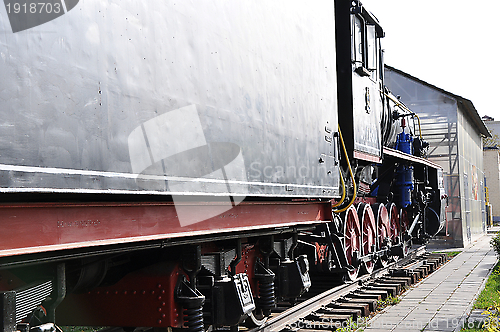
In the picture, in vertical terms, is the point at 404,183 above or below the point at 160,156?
above

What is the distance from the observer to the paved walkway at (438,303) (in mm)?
6105

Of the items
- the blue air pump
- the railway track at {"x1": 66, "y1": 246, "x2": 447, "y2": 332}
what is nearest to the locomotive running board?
the blue air pump

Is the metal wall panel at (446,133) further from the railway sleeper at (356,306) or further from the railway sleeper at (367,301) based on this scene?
the railway sleeper at (356,306)

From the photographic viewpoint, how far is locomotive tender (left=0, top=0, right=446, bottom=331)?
6.58 feet

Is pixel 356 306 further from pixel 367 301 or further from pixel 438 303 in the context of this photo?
pixel 438 303

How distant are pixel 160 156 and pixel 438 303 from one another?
6.22 m

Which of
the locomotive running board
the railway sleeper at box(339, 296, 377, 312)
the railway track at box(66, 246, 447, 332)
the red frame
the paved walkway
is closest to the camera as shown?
the red frame

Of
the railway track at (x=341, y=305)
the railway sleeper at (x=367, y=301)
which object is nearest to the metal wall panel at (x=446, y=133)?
the railway track at (x=341, y=305)

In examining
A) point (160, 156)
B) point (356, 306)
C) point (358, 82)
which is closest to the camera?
point (160, 156)

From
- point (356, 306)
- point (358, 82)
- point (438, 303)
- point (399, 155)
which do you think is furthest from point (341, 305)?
point (399, 155)

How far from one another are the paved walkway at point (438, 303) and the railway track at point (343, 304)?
0.68ft

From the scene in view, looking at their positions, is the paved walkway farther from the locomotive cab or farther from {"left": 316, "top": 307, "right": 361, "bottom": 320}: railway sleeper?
the locomotive cab

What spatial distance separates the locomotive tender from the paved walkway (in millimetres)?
1501

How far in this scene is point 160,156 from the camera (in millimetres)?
2635
